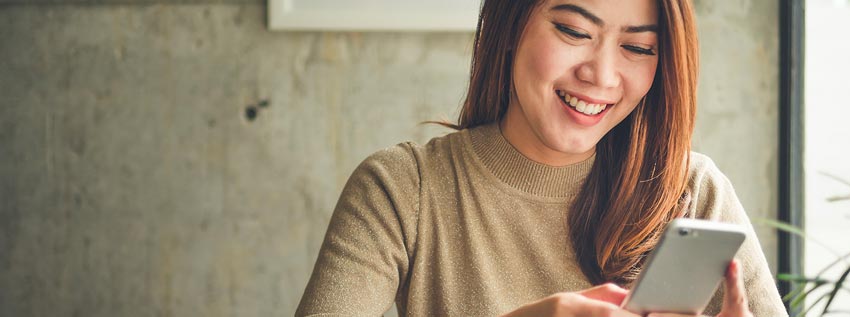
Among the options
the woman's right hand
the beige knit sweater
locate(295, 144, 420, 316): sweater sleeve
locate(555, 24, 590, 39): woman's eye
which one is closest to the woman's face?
locate(555, 24, 590, 39): woman's eye

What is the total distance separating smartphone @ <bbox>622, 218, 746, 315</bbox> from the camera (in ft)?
2.35

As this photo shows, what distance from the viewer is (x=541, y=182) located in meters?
1.26

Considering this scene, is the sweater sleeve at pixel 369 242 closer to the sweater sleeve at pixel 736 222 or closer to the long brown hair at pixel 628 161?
the long brown hair at pixel 628 161

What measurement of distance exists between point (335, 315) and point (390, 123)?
1269mm

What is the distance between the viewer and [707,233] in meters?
0.72

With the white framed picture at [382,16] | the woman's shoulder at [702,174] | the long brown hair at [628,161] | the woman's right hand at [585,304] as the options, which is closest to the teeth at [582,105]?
the long brown hair at [628,161]

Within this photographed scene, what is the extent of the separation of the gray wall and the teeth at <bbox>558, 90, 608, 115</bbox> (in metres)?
1.17

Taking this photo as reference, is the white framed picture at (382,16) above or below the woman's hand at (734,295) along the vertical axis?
above

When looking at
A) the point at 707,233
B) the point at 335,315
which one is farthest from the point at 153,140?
the point at 707,233

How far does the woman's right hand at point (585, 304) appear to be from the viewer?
799mm

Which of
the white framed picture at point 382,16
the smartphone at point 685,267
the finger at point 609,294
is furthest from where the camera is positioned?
the white framed picture at point 382,16

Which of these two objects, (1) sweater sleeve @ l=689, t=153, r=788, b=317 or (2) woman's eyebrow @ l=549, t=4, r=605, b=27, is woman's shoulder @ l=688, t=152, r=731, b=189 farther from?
(2) woman's eyebrow @ l=549, t=4, r=605, b=27

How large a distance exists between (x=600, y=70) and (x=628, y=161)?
191 millimetres

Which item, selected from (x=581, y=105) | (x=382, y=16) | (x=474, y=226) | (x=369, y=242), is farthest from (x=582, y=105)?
(x=382, y=16)
